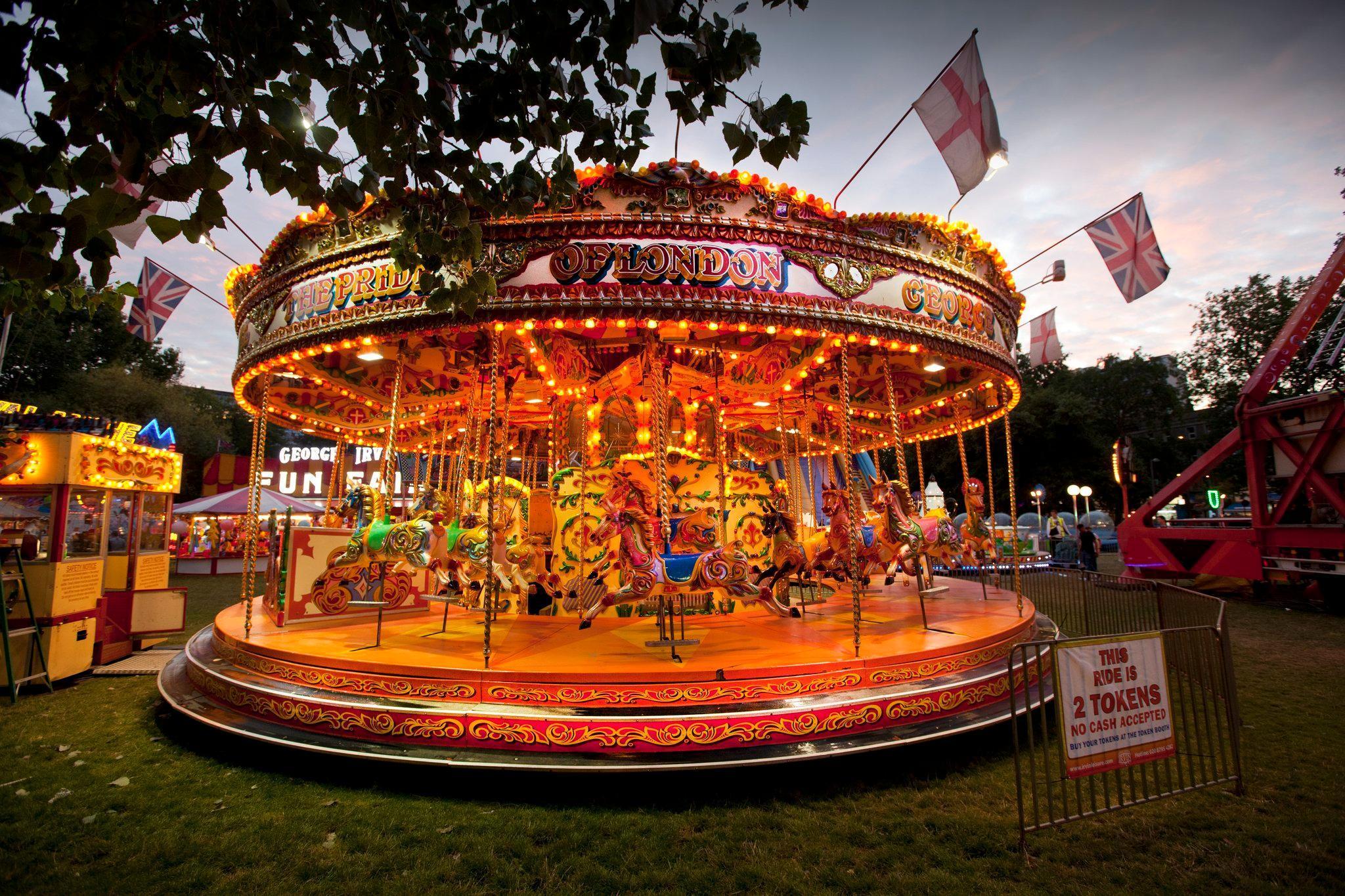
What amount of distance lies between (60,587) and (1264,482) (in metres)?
20.1

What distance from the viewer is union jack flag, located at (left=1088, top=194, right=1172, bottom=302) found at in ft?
26.7

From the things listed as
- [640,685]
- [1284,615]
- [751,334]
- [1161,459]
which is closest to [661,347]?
[751,334]

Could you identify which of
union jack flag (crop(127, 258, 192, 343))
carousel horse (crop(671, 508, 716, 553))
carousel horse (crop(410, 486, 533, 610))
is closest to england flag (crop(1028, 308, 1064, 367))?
carousel horse (crop(671, 508, 716, 553))

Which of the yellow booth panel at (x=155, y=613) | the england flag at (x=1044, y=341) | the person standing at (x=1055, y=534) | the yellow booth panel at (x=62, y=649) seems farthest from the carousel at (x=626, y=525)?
the person standing at (x=1055, y=534)

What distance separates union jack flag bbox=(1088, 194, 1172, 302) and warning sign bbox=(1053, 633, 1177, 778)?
6.19 metres

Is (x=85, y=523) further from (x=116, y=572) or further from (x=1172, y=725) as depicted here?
(x=1172, y=725)

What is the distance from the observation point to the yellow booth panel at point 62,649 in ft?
23.7

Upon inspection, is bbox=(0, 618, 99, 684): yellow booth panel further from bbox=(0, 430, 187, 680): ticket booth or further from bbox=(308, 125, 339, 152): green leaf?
bbox=(308, 125, 339, 152): green leaf

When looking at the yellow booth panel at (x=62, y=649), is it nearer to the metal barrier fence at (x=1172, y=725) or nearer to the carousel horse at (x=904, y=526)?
the carousel horse at (x=904, y=526)

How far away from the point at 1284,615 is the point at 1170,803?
10.4m

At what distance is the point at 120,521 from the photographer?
347 inches

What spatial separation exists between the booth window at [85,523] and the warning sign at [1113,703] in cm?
1079

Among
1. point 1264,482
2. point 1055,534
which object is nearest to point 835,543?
point 1264,482

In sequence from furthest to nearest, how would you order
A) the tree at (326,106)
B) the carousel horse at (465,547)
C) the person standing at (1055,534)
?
the person standing at (1055,534) < the carousel horse at (465,547) < the tree at (326,106)
